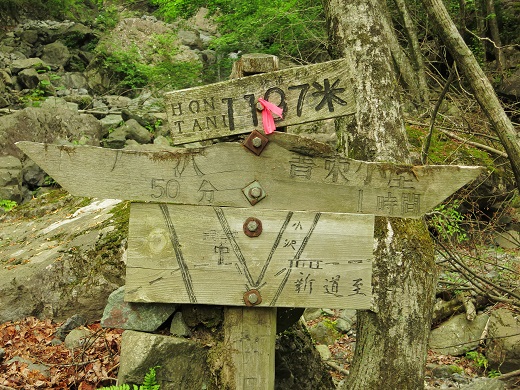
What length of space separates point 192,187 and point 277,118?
56cm

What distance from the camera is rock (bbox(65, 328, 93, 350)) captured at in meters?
4.29

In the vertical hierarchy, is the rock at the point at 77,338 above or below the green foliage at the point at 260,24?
below

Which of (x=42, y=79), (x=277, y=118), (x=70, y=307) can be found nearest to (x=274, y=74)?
(x=277, y=118)

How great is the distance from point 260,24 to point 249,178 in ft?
30.0

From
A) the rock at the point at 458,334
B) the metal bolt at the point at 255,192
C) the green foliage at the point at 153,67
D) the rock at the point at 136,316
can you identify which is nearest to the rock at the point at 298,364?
the rock at the point at 136,316

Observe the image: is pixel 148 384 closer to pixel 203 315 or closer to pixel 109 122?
pixel 203 315

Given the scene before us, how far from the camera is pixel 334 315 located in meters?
6.98

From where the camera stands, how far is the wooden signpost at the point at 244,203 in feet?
9.08

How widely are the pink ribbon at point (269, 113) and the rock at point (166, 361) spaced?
1251 mm

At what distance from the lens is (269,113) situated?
2.75 meters

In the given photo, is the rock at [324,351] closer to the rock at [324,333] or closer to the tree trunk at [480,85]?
the rock at [324,333]

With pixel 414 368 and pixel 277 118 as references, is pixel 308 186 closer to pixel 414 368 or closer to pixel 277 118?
pixel 277 118

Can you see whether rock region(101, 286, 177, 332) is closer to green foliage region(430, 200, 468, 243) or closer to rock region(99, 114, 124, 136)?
green foliage region(430, 200, 468, 243)

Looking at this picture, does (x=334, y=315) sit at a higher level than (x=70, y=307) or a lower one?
lower
